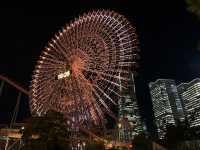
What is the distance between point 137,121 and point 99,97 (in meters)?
→ 111

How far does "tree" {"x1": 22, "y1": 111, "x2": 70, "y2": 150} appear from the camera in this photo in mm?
25453

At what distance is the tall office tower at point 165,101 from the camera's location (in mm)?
137375

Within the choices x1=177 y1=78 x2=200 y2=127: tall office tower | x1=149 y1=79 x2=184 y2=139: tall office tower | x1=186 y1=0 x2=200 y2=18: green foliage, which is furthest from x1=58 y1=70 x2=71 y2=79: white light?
x1=149 y1=79 x2=184 y2=139: tall office tower

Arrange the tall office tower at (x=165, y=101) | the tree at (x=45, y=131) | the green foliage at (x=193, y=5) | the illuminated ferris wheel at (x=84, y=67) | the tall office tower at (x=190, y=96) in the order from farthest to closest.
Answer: the tall office tower at (x=165, y=101), the tall office tower at (x=190, y=96), the illuminated ferris wheel at (x=84, y=67), the tree at (x=45, y=131), the green foliage at (x=193, y=5)

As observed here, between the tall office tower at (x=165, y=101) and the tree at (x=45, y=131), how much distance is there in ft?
352

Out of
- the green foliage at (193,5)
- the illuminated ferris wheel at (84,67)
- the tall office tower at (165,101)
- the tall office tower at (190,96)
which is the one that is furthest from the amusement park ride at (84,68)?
the tall office tower at (165,101)

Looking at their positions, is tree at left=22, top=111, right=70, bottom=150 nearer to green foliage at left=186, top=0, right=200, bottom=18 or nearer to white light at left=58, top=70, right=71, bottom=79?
white light at left=58, top=70, right=71, bottom=79

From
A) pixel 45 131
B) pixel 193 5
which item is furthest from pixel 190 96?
pixel 193 5

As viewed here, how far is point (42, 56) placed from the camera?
4147 cm

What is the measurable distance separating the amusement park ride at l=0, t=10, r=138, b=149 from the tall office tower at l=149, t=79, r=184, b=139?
321 feet

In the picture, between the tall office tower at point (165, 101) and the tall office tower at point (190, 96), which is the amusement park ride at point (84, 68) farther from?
the tall office tower at point (165, 101)

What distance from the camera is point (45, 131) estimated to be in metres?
27.2

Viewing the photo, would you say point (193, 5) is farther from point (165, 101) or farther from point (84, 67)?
point (165, 101)

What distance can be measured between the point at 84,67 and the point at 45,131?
42.6 feet
